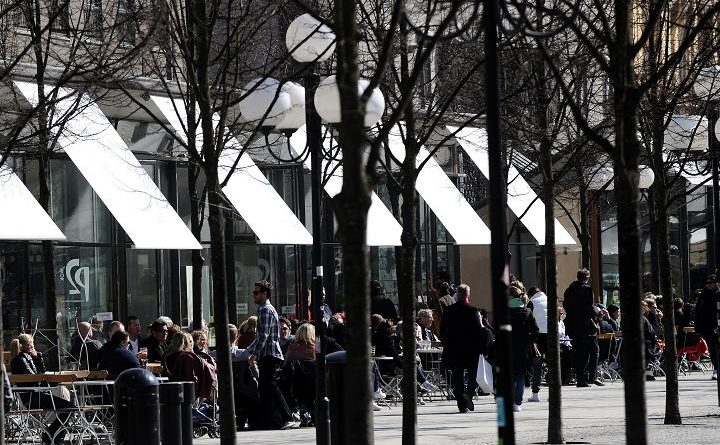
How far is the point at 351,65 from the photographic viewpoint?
27.3ft

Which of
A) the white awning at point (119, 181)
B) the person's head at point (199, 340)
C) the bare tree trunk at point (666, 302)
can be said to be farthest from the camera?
the white awning at point (119, 181)

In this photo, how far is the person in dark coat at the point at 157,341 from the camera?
20609 millimetres

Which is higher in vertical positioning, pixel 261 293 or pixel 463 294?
pixel 261 293

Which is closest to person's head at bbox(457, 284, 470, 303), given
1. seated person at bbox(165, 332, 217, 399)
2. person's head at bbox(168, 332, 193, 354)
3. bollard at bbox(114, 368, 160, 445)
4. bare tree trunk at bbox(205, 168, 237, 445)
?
seated person at bbox(165, 332, 217, 399)

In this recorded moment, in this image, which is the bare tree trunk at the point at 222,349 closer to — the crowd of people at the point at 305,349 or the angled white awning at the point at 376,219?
the crowd of people at the point at 305,349

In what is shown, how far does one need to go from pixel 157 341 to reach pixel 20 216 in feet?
8.75

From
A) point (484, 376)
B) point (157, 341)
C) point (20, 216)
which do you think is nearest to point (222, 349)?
point (157, 341)

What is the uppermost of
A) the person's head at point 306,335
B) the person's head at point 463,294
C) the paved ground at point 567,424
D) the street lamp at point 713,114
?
the street lamp at point 713,114

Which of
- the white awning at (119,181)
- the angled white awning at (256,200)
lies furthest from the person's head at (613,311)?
the white awning at (119,181)

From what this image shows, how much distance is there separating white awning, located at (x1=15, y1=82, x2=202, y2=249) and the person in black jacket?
519 centimetres

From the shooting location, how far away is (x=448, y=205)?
105 ft

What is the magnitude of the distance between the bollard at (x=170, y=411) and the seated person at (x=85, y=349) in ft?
18.7

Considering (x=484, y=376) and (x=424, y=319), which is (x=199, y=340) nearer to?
(x=484, y=376)

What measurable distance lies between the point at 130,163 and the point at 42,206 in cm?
263
